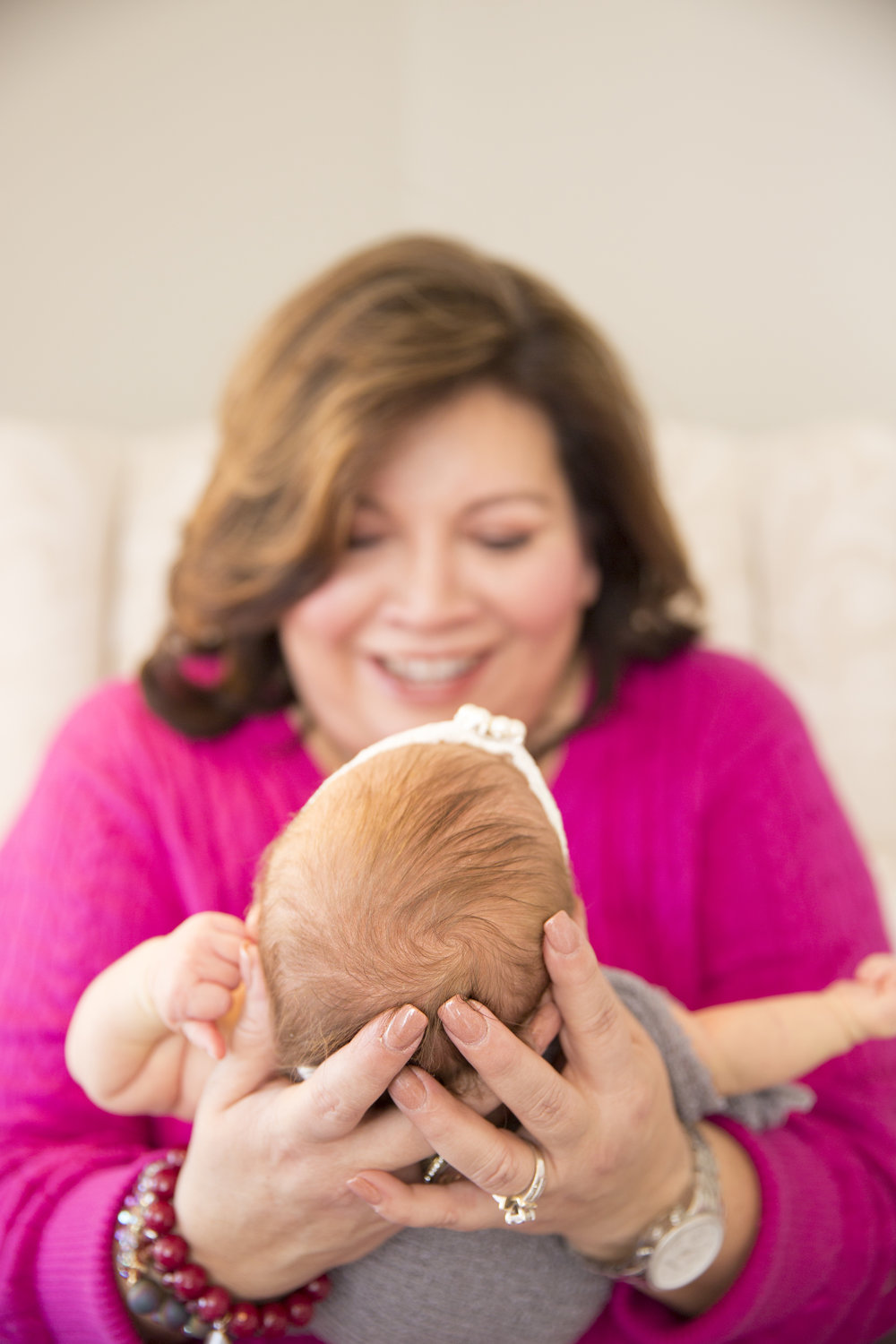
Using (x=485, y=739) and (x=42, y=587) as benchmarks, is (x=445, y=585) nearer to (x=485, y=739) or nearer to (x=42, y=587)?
(x=485, y=739)

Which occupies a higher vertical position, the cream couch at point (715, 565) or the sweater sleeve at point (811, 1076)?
the cream couch at point (715, 565)

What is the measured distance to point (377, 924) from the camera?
2.00 ft

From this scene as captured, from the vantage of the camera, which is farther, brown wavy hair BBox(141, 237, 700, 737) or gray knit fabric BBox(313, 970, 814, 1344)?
brown wavy hair BBox(141, 237, 700, 737)

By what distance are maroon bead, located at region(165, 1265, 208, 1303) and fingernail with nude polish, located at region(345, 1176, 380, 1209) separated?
0.20 metres

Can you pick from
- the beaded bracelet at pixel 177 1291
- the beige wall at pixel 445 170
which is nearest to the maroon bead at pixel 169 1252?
the beaded bracelet at pixel 177 1291

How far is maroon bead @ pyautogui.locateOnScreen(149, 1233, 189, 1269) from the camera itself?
74 centimetres

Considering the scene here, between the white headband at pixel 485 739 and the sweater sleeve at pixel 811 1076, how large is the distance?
371 millimetres

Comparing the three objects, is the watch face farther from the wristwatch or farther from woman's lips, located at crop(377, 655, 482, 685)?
woman's lips, located at crop(377, 655, 482, 685)

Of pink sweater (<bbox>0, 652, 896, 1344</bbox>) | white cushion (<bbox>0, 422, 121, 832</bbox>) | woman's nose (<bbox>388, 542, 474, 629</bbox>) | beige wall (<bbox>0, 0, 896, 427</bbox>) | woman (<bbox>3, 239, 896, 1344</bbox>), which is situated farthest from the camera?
beige wall (<bbox>0, 0, 896, 427</bbox>)

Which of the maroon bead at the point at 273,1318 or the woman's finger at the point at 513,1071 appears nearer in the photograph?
the woman's finger at the point at 513,1071

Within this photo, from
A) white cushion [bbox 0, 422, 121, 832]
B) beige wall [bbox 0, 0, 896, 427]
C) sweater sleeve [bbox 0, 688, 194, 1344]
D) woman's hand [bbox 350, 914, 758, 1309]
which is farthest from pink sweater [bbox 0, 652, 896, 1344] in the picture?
beige wall [bbox 0, 0, 896, 427]

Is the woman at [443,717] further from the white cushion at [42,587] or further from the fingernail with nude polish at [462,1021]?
the white cushion at [42,587]

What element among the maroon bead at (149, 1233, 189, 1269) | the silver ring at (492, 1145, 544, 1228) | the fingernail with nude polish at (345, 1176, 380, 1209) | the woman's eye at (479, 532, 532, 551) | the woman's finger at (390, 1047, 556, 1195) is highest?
the woman's eye at (479, 532, 532, 551)

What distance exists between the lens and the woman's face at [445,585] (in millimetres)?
994
